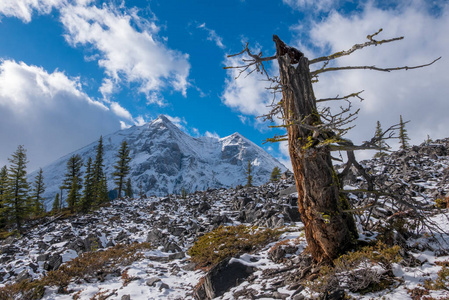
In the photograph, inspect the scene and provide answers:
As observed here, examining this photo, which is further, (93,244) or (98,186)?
(98,186)

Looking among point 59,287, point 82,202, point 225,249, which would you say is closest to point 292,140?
point 225,249

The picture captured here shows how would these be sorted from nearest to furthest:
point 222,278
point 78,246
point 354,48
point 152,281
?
point 354,48 < point 222,278 < point 152,281 < point 78,246

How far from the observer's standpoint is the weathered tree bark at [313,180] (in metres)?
5.00

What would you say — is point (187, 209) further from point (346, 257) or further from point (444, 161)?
point (444, 161)

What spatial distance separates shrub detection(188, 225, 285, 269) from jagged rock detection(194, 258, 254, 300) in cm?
183

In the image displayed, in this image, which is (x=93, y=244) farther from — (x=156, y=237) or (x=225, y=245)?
(x=225, y=245)

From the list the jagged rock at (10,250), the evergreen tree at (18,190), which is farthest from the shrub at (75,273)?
the evergreen tree at (18,190)

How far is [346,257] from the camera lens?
15.0ft

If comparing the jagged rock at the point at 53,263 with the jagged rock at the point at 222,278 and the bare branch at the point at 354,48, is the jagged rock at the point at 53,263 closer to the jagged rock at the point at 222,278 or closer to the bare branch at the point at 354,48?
the jagged rock at the point at 222,278

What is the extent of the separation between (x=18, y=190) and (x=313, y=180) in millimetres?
39970

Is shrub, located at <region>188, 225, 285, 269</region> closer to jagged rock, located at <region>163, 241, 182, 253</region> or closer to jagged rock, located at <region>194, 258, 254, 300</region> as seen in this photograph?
jagged rock, located at <region>194, 258, 254, 300</region>

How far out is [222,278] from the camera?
6793mm

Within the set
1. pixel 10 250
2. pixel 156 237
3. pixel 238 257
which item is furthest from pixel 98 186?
pixel 238 257

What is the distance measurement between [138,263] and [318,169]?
433 inches
